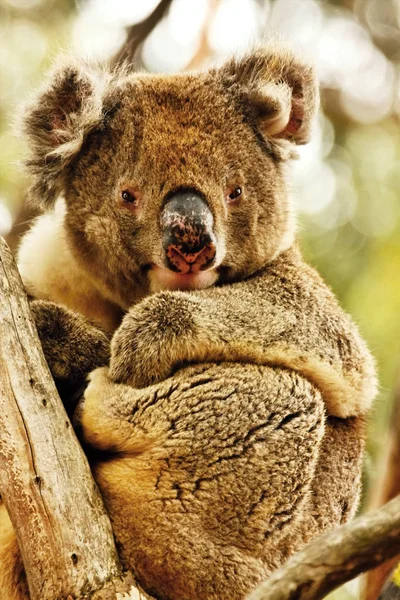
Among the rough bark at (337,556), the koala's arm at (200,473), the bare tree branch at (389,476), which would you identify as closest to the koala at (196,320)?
the koala's arm at (200,473)

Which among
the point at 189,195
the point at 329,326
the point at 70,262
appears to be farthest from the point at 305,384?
the point at 70,262

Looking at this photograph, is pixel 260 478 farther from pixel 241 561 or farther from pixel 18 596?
pixel 18 596

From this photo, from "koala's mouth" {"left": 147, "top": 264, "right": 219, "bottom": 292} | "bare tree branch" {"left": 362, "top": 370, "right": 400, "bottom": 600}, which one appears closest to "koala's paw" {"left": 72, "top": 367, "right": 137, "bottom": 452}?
"koala's mouth" {"left": 147, "top": 264, "right": 219, "bottom": 292}

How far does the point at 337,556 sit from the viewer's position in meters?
2.02

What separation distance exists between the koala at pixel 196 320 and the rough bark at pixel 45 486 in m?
0.26

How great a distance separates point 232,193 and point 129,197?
48cm

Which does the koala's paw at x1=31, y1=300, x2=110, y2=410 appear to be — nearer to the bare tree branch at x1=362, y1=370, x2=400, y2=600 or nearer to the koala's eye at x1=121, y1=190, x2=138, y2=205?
the koala's eye at x1=121, y1=190, x2=138, y2=205

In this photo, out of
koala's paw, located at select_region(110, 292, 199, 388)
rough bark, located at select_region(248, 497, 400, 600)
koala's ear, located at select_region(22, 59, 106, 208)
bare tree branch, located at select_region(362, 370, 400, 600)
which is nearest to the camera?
rough bark, located at select_region(248, 497, 400, 600)

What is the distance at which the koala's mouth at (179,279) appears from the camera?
3537 millimetres

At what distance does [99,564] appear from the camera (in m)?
2.71

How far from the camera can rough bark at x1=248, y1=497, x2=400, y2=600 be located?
2.01 m

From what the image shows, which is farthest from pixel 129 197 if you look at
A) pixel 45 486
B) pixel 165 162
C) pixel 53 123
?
pixel 45 486

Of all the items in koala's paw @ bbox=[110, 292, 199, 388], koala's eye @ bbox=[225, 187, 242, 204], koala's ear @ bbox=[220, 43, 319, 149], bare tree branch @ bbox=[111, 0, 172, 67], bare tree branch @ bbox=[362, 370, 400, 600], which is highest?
koala's ear @ bbox=[220, 43, 319, 149]

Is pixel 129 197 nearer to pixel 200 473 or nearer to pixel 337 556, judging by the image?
pixel 200 473
